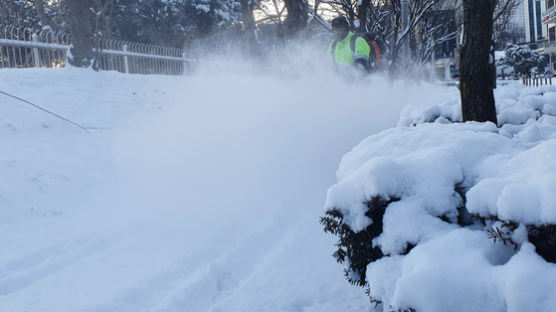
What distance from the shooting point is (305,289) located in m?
3.61

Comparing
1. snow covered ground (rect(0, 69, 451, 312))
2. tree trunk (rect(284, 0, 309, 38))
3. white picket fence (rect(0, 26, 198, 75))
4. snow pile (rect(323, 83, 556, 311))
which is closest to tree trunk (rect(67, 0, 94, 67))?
white picket fence (rect(0, 26, 198, 75))

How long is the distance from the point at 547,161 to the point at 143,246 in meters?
3.42

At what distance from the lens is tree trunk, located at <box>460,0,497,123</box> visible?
4.44 metres

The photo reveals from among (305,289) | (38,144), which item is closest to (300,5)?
(38,144)

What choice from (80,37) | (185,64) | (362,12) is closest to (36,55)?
(80,37)

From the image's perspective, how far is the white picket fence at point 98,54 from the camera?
36.8 ft

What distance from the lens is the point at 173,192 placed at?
6.39m

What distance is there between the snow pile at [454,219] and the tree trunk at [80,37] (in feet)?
34.6

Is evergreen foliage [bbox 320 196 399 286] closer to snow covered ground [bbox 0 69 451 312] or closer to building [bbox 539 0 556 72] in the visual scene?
snow covered ground [bbox 0 69 451 312]

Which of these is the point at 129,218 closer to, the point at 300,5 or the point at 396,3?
the point at 300,5

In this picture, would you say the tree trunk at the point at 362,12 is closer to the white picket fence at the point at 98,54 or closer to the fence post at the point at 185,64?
the white picket fence at the point at 98,54

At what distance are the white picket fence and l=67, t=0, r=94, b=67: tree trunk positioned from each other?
250mm

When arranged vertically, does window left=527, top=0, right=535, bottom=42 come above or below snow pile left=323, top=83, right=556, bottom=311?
above

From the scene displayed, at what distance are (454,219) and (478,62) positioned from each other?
8.93 feet
